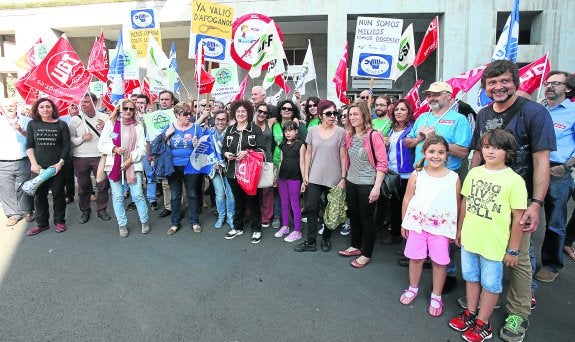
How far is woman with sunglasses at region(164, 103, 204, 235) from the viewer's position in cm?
544

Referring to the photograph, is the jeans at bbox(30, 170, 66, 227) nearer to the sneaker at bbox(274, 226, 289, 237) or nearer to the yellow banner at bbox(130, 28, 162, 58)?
the yellow banner at bbox(130, 28, 162, 58)

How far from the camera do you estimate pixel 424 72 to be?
54.9ft

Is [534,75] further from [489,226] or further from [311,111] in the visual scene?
[311,111]

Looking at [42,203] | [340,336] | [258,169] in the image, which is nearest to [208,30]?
[258,169]

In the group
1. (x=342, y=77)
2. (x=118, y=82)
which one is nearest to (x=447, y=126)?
(x=342, y=77)

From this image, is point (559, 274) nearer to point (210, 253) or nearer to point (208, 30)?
point (210, 253)

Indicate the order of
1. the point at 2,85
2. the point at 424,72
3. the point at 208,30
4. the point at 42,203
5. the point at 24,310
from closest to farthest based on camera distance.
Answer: the point at 24,310
the point at 42,203
the point at 208,30
the point at 424,72
the point at 2,85

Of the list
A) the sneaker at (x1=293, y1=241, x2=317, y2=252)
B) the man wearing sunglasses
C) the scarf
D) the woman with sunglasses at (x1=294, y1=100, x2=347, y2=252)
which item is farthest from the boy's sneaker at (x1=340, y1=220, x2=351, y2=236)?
the man wearing sunglasses

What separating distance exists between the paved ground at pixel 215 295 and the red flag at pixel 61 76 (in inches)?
88.5

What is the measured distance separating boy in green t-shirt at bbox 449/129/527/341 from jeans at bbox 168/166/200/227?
3844mm

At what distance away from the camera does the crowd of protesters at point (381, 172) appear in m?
2.93

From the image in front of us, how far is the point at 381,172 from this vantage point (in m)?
4.11

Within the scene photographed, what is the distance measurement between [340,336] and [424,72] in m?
16.0

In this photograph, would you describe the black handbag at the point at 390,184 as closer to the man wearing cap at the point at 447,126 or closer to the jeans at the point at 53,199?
the man wearing cap at the point at 447,126
